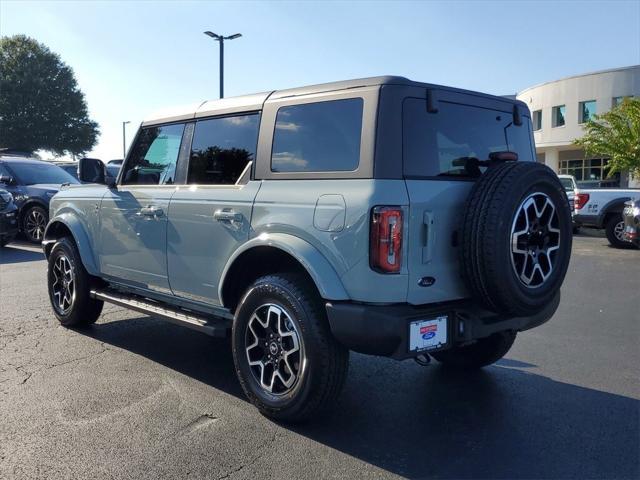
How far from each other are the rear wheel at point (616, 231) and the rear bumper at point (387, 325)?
11228mm

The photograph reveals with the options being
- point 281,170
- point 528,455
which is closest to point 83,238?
point 281,170

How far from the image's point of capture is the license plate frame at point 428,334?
3.16 m

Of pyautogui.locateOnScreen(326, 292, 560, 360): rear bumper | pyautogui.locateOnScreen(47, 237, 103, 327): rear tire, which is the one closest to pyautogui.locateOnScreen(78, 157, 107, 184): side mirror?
pyautogui.locateOnScreen(47, 237, 103, 327): rear tire

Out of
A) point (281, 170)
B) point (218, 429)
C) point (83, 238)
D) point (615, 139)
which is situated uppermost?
point (615, 139)

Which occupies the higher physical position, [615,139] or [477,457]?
[615,139]

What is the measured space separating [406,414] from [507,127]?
2.07m

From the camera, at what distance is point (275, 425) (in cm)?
362

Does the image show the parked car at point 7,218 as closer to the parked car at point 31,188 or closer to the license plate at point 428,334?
the parked car at point 31,188

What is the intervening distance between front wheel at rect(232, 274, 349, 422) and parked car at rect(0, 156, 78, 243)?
32.1ft

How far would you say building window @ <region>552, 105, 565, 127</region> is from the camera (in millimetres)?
42750

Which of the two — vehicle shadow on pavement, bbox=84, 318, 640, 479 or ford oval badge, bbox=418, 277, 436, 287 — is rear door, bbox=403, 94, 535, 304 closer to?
ford oval badge, bbox=418, 277, 436, 287

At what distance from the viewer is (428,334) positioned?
127 inches

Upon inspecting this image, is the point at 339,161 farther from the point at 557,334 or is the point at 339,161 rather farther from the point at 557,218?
the point at 557,334

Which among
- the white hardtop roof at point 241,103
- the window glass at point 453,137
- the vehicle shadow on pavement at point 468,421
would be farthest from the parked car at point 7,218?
the window glass at point 453,137
